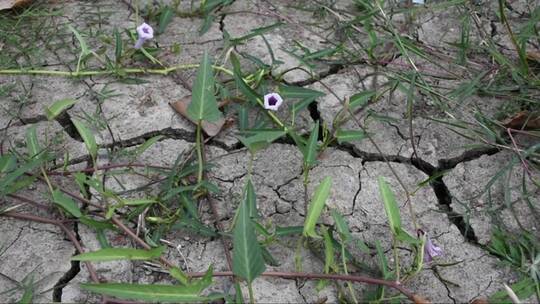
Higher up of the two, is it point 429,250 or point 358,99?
point 358,99

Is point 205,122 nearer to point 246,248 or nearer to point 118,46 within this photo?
point 118,46

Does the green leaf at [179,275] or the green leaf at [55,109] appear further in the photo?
the green leaf at [55,109]

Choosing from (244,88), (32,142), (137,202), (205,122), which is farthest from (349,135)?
(32,142)

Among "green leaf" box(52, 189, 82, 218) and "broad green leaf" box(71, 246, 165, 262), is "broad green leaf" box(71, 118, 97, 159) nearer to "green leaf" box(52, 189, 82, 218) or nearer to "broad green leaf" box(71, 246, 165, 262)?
"green leaf" box(52, 189, 82, 218)

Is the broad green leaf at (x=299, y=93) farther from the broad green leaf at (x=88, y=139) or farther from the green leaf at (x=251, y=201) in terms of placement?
the broad green leaf at (x=88, y=139)

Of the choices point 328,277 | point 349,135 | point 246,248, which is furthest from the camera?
point 349,135

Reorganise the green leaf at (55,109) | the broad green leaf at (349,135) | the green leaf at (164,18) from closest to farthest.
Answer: the green leaf at (55,109) → the broad green leaf at (349,135) → the green leaf at (164,18)

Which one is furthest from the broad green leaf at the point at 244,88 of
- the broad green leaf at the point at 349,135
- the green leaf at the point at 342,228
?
the green leaf at the point at 342,228
